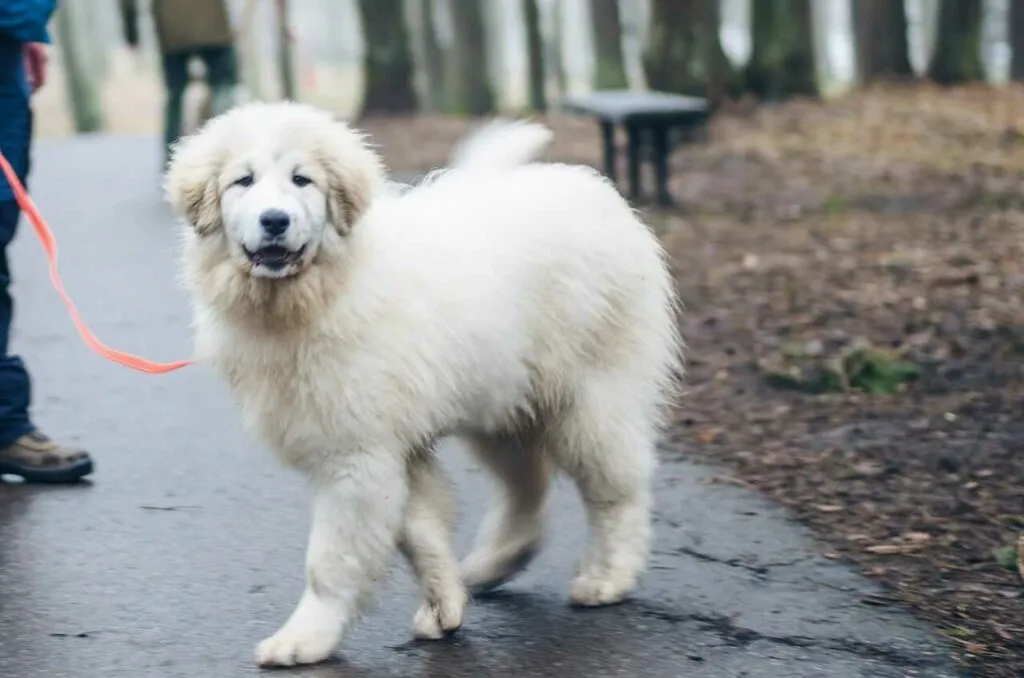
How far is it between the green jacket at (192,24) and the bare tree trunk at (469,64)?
1280cm

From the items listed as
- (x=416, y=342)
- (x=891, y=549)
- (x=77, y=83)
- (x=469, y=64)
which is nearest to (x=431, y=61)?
(x=469, y=64)

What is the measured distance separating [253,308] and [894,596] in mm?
2226

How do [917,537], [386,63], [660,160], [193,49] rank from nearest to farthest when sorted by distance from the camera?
[917,537] → [193,49] → [660,160] → [386,63]

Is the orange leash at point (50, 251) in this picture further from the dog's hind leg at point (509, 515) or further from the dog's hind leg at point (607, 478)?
the dog's hind leg at point (607, 478)

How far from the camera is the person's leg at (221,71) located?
13945 mm

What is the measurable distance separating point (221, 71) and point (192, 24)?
48 centimetres

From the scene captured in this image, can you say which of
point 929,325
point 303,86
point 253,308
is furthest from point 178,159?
point 303,86

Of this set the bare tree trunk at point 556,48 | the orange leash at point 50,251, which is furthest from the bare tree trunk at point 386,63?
the orange leash at point 50,251

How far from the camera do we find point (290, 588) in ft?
17.6

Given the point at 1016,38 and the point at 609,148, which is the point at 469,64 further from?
the point at 609,148

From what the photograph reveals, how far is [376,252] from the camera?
16.0ft

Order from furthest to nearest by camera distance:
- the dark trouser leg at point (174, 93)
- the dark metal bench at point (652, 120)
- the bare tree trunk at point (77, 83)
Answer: the bare tree trunk at point (77, 83)
the dark trouser leg at point (174, 93)
the dark metal bench at point (652, 120)

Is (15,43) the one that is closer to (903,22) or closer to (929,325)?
(929,325)

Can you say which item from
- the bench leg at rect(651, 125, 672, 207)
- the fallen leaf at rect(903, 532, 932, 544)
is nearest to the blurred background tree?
the bench leg at rect(651, 125, 672, 207)
